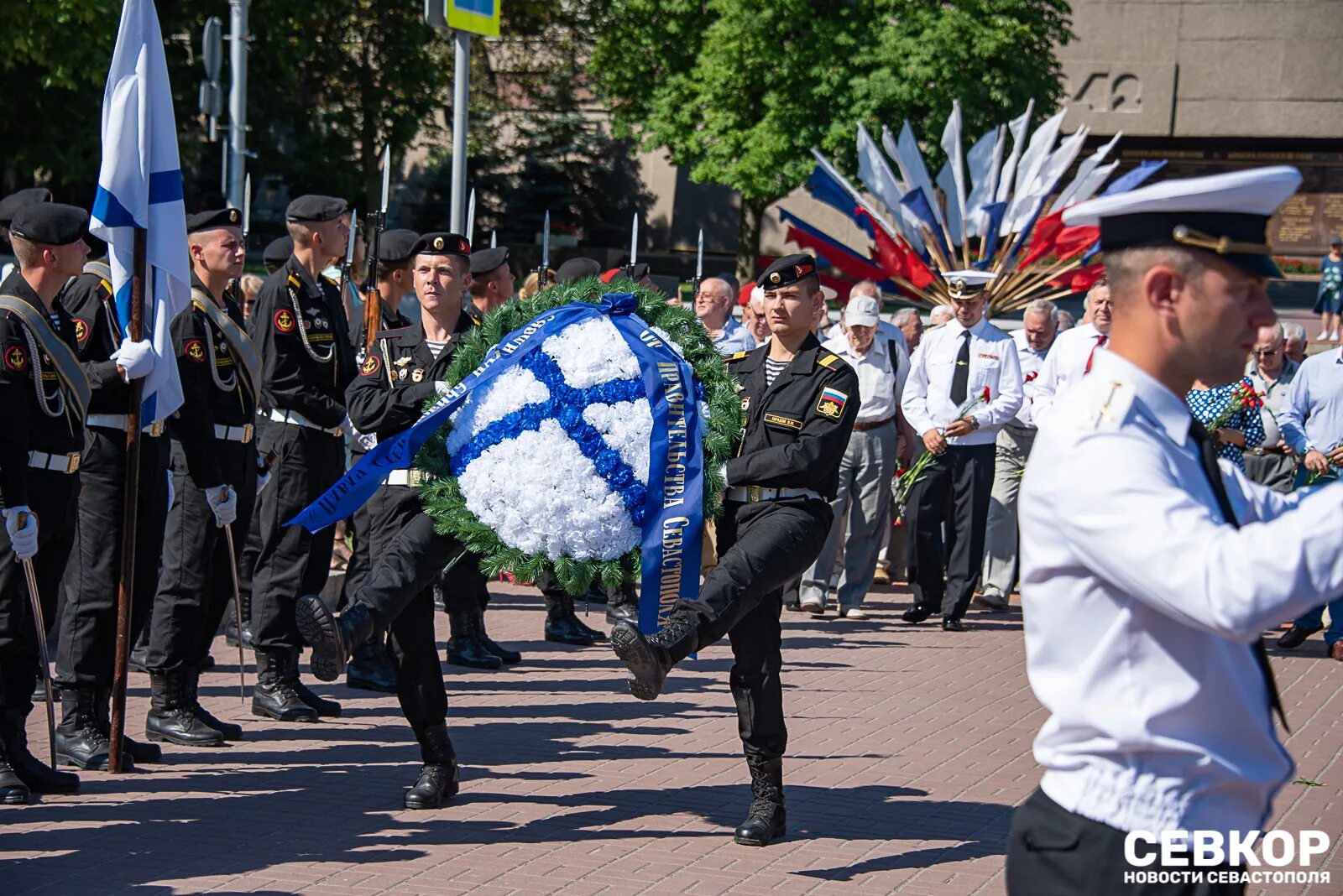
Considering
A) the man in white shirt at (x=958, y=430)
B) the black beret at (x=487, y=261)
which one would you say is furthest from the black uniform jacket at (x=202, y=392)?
the man in white shirt at (x=958, y=430)

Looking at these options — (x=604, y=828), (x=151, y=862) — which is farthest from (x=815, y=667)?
(x=151, y=862)

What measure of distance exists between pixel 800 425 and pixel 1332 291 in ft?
83.9

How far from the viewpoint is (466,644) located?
9.30 meters

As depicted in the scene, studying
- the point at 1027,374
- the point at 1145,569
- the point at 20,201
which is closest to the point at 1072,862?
the point at 1145,569

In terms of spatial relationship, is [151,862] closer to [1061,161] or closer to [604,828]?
[604,828]

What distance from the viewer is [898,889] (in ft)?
17.9

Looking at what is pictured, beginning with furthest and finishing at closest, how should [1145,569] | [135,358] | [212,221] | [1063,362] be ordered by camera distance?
1. [1063,362]
2. [212,221]
3. [135,358]
4. [1145,569]

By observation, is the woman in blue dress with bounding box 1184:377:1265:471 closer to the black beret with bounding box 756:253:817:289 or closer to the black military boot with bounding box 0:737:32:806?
the black beret with bounding box 756:253:817:289

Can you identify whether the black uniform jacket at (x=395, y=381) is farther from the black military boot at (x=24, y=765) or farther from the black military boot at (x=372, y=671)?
the black military boot at (x=372, y=671)

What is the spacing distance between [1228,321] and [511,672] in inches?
278

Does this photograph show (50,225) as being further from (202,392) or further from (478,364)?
(478,364)

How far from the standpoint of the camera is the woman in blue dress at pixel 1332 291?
28438 millimetres

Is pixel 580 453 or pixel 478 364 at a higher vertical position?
pixel 478 364

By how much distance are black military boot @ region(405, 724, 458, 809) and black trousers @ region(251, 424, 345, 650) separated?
1.72 meters
